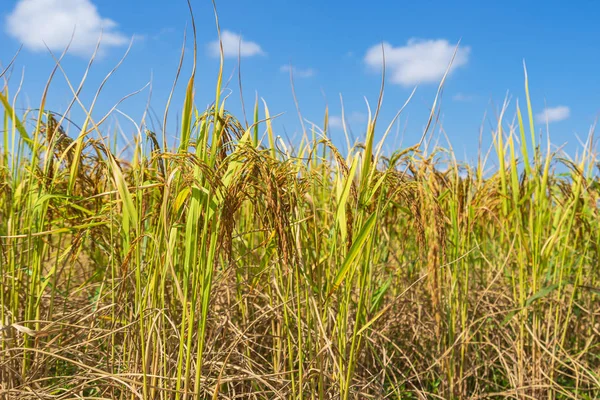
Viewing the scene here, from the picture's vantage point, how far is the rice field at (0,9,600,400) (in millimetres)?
1188

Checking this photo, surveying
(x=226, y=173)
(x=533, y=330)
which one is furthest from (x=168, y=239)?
(x=533, y=330)

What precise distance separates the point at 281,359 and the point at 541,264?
0.93 m

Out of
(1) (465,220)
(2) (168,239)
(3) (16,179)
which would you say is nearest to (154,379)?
(2) (168,239)

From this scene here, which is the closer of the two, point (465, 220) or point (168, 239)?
point (168, 239)

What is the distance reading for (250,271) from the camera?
1817 mm

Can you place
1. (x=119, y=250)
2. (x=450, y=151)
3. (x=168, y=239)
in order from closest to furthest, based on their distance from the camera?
1. (x=168, y=239)
2. (x=119, y=250)
3. (x=450, y=151)

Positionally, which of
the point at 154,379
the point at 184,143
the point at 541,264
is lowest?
the point at 154,379

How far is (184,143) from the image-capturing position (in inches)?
47.2

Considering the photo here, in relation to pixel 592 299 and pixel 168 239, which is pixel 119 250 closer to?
pixel 168 239

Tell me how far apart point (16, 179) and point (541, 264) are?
1.62 meters

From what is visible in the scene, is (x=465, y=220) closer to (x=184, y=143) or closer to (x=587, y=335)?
(x=587, y=335)

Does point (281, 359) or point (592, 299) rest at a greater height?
point (592, 299)

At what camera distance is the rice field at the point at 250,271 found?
3.90 feet

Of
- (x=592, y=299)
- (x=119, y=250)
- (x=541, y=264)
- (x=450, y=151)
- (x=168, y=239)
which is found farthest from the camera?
(x=592, y=299)
